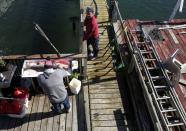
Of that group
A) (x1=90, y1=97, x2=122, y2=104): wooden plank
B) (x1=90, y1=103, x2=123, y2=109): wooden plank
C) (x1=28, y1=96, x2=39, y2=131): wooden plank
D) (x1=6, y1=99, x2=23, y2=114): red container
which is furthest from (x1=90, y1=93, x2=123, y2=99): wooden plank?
(x1=6, y1=99, x2=23, y2=114): red container

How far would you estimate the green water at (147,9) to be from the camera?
78.6ft

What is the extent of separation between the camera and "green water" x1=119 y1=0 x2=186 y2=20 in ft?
78.6

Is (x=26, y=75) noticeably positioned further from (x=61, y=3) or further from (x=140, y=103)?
(x=61, y=3)

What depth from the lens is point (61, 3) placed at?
2459 cm

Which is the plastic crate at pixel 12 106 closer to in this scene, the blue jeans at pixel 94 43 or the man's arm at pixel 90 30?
the man's arm at pixel 90 30

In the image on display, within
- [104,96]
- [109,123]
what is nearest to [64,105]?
[109,123]

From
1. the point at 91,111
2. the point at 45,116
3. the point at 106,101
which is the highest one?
the point at 106,101

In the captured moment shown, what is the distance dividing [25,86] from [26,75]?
0.52 meters

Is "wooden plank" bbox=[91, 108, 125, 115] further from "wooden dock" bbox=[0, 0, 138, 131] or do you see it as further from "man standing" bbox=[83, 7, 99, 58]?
"man standing" bbox=[83, 7, 99, 58]

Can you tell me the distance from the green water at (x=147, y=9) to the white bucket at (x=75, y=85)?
13243 millimetres

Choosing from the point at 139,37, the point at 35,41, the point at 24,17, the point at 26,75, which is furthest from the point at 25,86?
the point at 24,17

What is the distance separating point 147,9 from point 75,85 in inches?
605

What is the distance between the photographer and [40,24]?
22.0 meters

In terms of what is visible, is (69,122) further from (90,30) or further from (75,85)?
(90,30)
